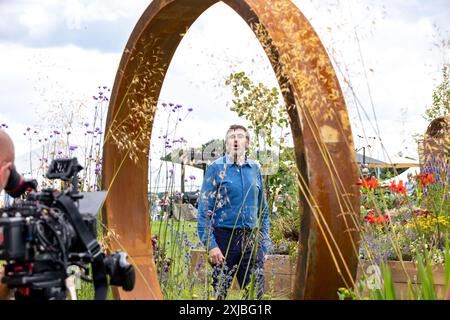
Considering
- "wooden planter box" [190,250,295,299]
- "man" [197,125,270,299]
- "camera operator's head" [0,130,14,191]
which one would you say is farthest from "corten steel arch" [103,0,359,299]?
"wooden planter box" [190,250,295,299]

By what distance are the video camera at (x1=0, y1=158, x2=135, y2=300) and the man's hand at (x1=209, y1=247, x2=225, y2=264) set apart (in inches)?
86.5

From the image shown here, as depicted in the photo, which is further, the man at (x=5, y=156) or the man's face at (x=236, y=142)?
the man's face at (x=236, y=142)

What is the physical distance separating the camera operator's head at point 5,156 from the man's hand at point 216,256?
1.98 m

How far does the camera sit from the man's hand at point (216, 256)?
483cm

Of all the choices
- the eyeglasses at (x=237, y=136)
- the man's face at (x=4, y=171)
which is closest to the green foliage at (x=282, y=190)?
the eyeglasses at (x=237, y=136)

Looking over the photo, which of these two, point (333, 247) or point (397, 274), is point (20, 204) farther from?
point (397, 274)

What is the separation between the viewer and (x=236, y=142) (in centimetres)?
502

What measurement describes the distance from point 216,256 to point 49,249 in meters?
2.51

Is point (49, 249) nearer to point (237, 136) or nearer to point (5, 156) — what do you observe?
point (5, 156)

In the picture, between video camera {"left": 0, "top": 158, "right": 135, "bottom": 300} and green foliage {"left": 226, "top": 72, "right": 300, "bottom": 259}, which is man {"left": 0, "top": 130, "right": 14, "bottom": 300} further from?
green foliage {"left": 226, "top": 72, "right": 300, "bottom": 259}

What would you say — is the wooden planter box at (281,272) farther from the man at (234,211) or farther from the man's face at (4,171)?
the man's face at (4,171)

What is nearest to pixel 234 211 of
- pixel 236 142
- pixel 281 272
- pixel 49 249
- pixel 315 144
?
pixel 236 142

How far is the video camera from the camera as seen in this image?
2.39 metres
